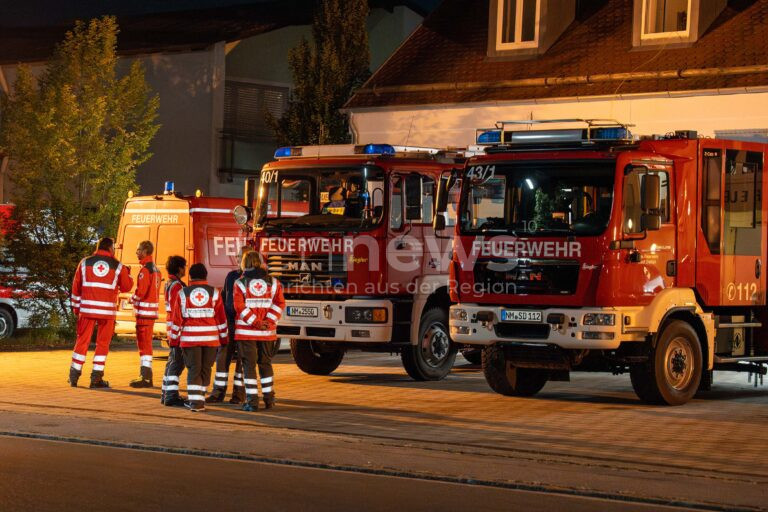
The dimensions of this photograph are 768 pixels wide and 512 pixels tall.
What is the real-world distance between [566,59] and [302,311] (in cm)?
1018

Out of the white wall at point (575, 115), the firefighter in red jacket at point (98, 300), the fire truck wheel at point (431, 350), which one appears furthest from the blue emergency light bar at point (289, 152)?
the white wall at point (575, 115)

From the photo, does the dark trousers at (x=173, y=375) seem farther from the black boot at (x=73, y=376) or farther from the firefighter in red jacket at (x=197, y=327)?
the black boot at (x=73, y=376)


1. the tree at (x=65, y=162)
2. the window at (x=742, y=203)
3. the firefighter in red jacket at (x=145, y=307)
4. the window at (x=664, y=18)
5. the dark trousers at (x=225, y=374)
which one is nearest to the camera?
the dark trousers at (x=225, y=374)

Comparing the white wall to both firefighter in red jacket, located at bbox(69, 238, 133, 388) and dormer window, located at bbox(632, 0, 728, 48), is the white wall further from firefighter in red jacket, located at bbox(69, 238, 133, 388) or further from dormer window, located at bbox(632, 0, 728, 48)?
firefighter in red jacket, located at bbox(69, 238, 133, 388)

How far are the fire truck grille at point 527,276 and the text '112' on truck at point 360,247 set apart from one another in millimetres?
1779

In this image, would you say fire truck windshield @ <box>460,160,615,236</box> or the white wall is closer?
fire truck windshield @ <box>460,160,615,236</box>

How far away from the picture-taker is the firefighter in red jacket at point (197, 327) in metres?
15.1

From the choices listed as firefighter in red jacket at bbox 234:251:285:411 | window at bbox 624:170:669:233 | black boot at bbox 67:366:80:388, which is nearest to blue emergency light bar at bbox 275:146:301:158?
firefighter in red jacket at bbox 234:251:285:411

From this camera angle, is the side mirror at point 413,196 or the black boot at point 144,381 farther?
the side mirror at point 413,196

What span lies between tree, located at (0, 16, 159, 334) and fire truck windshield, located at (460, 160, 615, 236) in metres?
9.83

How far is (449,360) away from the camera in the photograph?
760 inches

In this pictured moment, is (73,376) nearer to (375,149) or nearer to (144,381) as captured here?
(144,381)

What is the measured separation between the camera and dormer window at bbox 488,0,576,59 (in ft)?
87.6

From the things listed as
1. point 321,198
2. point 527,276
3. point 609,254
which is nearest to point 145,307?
point 321,198
